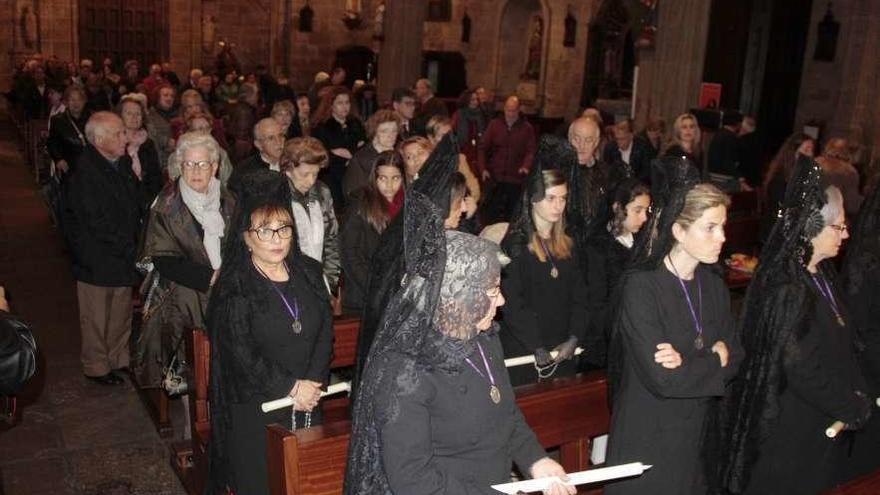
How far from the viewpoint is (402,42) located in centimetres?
1331

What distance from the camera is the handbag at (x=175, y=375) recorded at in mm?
4883

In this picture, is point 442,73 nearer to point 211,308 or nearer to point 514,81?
point 514,81

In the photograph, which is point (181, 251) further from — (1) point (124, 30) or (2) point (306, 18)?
(1) point (124, 30)

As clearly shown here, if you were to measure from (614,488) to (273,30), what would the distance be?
23543 mm

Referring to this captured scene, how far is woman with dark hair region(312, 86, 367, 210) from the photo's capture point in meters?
8.43

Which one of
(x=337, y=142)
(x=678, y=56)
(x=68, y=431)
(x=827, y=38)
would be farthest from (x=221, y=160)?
(x=827, y=38)

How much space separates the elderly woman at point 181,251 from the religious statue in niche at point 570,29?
1615 centimetres

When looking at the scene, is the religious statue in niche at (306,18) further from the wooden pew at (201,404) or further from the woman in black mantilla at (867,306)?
the woman in black mantilla at (867,306)

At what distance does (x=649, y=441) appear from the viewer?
3.32 metres

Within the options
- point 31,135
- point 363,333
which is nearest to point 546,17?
point 31,135

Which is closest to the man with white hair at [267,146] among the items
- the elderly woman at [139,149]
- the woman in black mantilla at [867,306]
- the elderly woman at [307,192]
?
the elderly woman at [307,192]

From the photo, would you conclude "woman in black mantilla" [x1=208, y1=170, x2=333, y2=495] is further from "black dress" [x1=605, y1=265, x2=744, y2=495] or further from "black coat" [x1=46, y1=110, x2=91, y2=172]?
"black coat" [x1=46, y1=110, x2=91, y2=172]

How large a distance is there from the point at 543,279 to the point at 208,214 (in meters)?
2.00

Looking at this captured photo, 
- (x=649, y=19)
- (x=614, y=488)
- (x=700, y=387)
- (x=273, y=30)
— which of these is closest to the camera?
(x=700, y=387)
